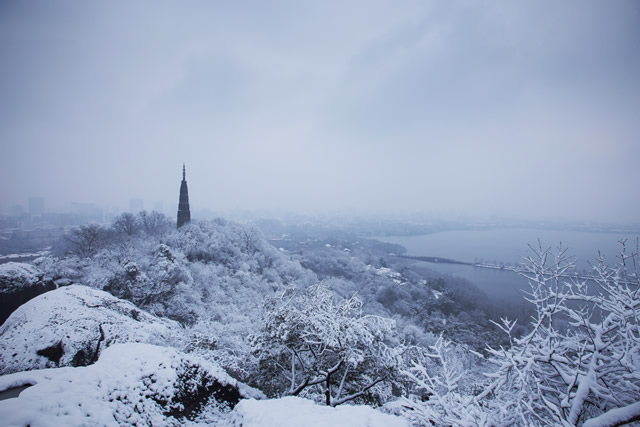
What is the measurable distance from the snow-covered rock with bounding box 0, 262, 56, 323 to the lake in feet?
94.2

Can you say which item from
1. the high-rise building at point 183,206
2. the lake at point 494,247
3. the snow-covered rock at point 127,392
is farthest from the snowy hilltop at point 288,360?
the lake at point 494,247

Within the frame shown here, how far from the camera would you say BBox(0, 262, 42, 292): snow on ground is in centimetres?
1043

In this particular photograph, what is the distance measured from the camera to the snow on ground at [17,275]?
10.4m

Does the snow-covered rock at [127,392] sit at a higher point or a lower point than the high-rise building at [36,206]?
lower

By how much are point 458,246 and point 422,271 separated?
80.0ft

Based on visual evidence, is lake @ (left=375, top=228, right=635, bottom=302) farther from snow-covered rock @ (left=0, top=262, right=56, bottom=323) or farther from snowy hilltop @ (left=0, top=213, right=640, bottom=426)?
snow-covered rock @ (left=0, top=262, right=56, bottom=323)

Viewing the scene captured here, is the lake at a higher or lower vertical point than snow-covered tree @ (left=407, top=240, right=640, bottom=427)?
lower

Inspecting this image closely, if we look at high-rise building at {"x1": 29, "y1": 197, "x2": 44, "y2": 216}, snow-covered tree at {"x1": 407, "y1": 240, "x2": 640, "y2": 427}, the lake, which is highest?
high-rise building at {"x1": 29, "y1": 197, "x2": 44, "y2": 216}

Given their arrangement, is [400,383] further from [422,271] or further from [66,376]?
[422,271]

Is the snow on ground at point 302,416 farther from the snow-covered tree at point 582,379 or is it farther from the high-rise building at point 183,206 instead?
the high-rise building at point 183,206

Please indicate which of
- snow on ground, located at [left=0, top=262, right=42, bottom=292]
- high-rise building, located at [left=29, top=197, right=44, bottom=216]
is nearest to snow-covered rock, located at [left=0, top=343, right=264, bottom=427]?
snow on ground, located at [left=0, top=262, right=42, bottom=292]

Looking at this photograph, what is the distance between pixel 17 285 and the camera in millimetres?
10695

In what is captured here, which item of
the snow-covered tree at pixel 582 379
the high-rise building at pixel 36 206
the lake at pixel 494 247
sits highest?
the high-rise building at pixel 36 206

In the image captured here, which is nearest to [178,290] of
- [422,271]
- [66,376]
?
[66,376]
